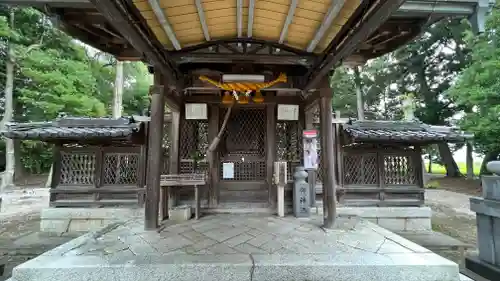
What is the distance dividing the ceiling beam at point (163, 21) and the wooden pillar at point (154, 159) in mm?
789

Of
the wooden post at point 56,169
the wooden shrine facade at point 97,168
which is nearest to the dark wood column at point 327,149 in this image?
the wooden shrine facade at point 97,168

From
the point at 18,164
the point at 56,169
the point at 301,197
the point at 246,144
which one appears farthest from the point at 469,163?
the point at 18,164

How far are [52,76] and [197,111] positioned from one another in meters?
12.1

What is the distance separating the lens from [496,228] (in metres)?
3.31

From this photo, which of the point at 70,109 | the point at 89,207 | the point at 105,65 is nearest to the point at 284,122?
the point at 89,207

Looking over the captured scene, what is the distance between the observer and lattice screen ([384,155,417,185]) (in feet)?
25.4

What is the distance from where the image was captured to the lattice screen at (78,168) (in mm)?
7332

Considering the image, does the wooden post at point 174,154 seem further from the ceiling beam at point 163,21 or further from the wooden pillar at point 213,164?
the ceiling beam at point 163,21

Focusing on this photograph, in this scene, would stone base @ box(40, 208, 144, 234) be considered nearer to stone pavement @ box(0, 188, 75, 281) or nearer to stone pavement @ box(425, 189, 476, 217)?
stone pavement @ box(0, 188, 75, 281)

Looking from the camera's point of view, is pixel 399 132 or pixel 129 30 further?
pixel 399 132

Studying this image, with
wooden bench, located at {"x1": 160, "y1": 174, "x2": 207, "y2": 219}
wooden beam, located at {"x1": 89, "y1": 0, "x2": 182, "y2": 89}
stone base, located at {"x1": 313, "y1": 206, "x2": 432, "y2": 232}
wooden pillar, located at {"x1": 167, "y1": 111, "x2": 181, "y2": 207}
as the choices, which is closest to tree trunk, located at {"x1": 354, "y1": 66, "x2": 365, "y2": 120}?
stone base, located at {"x1": 313, "y1": 206, "x2": 432, "y2": 232}

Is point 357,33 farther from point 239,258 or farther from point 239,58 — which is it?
point 239,258

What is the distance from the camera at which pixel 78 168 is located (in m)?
7.36

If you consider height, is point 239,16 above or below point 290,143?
above
